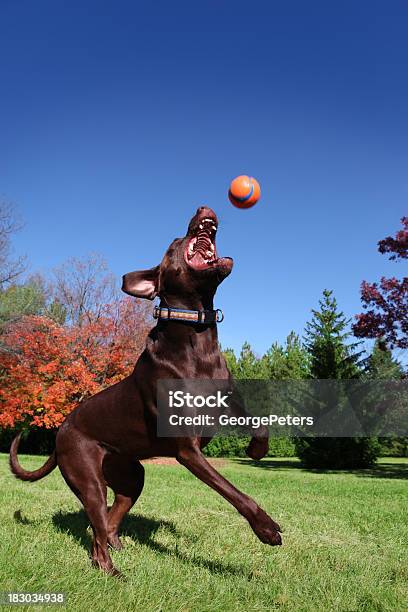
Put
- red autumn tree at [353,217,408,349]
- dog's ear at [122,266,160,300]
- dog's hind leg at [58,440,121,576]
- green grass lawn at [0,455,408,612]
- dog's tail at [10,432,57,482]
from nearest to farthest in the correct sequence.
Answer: green grass lawn at [0,455,408,612] → dog's hind leg at [58,440,121,576] → dog's ear at [122,266,160,300] → dog's tail at [10,432,57,482] → red autumn tree at [353,217,408,349]

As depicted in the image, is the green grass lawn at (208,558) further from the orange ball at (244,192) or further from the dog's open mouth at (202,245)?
the orange ball at (244,192)

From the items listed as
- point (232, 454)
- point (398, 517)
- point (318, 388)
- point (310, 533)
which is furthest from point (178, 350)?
point (232, 454)

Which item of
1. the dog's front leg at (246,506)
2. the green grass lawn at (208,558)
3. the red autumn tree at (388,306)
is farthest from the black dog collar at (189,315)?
the red autumn tree at (388,306)

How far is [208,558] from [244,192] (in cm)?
306

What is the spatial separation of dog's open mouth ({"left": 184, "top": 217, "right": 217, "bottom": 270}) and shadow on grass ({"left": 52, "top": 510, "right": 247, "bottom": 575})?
2.29 m

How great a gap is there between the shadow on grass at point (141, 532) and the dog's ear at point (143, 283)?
6.98 ft

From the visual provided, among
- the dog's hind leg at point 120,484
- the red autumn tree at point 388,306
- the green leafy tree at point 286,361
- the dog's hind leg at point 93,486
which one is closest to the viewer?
the dog's hind leg at point 93,486

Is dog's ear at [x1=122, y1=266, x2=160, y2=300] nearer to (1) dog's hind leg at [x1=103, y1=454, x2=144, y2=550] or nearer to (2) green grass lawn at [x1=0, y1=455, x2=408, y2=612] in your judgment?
(1) dog's hind leg at [x1=103, y1=454, x2=144, y2=550]

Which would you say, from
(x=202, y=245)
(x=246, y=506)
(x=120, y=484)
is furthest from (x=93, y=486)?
(x=202, y=245)

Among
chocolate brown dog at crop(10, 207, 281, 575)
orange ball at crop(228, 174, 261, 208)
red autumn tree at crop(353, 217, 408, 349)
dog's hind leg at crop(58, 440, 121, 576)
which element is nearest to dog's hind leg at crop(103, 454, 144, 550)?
chocolate brown dog at crop(10, 207, 281, 575)

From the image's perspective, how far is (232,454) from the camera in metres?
29.3

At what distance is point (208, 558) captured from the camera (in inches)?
177

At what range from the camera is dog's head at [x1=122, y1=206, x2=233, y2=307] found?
3906mm

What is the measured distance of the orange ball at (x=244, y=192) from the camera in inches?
184
